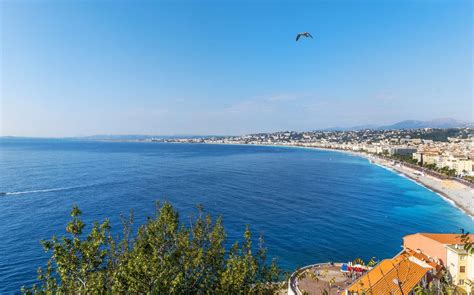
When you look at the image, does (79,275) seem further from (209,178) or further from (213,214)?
(209,178)

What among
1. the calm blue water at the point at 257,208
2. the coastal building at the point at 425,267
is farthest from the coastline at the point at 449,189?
the coastal building at the point at 425,267

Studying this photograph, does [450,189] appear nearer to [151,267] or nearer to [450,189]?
[450,189]

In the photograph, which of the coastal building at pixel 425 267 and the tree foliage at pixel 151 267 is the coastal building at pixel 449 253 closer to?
the coastal building at pixel 425 267

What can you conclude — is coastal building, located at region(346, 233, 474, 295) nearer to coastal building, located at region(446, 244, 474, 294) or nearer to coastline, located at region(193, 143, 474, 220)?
coastal building, located at region(446, 244, 474, 294)

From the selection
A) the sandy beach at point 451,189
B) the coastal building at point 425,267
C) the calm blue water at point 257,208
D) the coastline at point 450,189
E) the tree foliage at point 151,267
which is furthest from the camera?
the sandy beach at point 451,189

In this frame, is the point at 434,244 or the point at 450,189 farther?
the point at 450,189

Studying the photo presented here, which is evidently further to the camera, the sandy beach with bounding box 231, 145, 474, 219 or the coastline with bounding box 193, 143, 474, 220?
the sandy beach with bounding box 231, 145, 474, 219

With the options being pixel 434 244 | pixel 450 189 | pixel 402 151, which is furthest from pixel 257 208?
pixel 402 151

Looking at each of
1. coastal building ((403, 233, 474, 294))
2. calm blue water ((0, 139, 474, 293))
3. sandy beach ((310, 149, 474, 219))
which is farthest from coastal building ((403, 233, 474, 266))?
sandy beach ((310, 149, 474, 219))

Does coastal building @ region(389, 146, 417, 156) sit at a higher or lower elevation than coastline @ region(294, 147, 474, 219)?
higher

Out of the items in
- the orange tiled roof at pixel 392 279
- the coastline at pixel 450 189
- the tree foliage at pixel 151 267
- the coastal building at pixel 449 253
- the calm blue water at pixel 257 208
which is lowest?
the coastline at pixel 450 189

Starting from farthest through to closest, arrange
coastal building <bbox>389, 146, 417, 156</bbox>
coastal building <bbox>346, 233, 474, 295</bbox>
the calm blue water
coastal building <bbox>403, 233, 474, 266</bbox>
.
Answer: coastal building <bbox>389, 146, 417, 156</bbox> → the calm blue water → coastal building <bbox>403, 233, 474, 266</bbox> → coastal building <bbox>346, 233, 474, 295</bbox>
